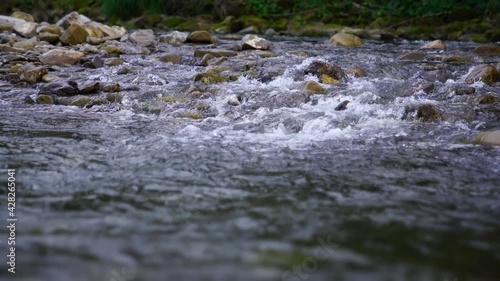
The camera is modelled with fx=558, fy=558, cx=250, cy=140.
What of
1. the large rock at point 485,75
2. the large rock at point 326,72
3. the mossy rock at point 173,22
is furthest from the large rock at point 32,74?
the mossy rock at point 173,22

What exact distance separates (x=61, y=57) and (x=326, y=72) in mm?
4892

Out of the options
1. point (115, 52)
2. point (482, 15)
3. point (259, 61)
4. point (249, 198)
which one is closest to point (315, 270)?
point (249, 198)

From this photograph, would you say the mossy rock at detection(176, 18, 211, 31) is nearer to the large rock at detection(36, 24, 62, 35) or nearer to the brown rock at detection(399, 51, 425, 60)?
the large rock at detection(36, 24, 62, 35)

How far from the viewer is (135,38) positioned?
41.1ft

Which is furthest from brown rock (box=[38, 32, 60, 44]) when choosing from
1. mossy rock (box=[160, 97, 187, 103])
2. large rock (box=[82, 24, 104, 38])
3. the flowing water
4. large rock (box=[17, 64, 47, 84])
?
mossy rock (box=[160, 97, 187, 103])

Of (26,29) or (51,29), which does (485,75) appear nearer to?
(51,29)

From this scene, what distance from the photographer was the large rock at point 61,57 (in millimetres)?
9852

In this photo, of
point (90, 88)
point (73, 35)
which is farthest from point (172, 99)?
point (73, 35)

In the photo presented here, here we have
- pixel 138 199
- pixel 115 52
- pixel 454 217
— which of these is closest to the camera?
pixel 454 217

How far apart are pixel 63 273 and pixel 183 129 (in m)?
3.26

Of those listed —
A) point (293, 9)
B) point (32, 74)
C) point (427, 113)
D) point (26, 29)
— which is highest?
point (427, 113)

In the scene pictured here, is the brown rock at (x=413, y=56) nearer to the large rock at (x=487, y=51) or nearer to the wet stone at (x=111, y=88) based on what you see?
the large rock at (x=487, y=51)

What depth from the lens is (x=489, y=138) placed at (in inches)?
198

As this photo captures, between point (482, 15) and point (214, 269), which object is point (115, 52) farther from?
point (482, 15)
